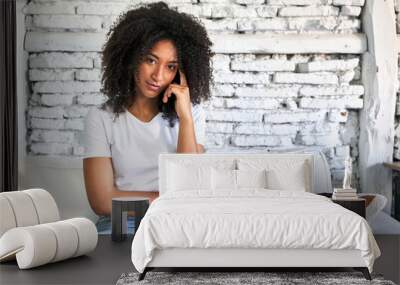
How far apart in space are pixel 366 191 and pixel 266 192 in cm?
148

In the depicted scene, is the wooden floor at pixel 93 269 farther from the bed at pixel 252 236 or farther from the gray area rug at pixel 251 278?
the bed at pixel 252 236

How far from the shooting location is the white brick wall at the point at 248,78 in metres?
6.79

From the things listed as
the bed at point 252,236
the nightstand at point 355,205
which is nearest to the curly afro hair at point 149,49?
the nightstand at point 355,205

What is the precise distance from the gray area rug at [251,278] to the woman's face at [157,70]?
1996 millimetres

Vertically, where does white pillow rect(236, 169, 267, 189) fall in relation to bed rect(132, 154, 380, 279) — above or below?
above

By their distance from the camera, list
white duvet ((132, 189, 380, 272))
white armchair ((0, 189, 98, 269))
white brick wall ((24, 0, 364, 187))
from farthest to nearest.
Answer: white brick wall ((24, 0, 364, 187))
white armchair ((0, 189, 98, 269))
white duvet ((132, 189, 380, 272))

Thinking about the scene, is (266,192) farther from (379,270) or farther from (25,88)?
(25,88)

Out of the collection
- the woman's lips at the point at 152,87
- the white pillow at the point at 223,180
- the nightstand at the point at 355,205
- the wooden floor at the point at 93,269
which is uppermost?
the woman's lips at the point at 152,87

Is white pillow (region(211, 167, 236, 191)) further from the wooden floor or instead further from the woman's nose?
the woman's nose

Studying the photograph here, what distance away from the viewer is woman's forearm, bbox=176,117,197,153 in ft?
22.1

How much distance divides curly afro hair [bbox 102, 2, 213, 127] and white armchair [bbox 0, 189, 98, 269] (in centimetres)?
132

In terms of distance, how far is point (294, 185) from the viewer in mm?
6180

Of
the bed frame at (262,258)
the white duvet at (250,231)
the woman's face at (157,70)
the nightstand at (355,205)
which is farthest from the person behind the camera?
the woman's face at (157,70)

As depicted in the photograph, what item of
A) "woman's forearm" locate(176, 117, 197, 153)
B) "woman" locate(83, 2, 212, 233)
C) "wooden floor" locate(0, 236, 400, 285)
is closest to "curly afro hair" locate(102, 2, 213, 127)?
"woman" locate(83, 2, 212, 233)
